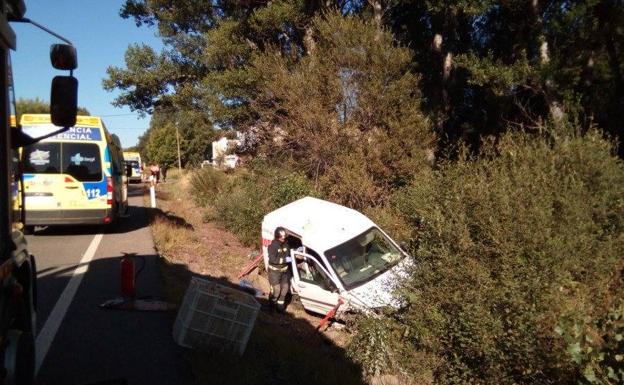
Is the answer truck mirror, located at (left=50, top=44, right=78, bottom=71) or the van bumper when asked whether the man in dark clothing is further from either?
truck mirror, located at (left=50, top=44, right=78, bottom=71)

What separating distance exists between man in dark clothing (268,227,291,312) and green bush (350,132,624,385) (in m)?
2.43

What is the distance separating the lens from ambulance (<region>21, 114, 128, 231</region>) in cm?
1163

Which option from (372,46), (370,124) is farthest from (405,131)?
(372,46)

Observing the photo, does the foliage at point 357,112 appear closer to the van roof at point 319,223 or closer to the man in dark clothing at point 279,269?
the van roof at point 319,223

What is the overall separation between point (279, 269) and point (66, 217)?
5.37m

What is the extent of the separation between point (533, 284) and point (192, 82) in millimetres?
22050

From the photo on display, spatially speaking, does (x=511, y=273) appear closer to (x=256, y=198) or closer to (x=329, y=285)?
(x=329, y=285)

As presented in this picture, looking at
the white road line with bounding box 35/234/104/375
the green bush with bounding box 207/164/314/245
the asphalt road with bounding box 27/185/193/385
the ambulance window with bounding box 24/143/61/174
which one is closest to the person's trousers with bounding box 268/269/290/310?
the asphalt road with bounding box 27/185/193/385

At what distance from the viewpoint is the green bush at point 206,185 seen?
21984 mm

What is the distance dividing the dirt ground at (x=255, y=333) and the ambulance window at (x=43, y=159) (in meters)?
2.79

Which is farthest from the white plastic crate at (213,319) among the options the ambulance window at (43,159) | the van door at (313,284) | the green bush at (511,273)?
the ambulance window at (43,159)

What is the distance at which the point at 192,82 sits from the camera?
83.8 ft

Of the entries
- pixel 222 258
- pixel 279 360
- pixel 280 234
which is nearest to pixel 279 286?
pixel 280 234

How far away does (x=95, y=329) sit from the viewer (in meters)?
6.05
